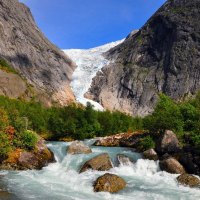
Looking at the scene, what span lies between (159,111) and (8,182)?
27.9 m

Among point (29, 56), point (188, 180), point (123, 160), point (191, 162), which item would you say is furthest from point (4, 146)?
point (29, 56)

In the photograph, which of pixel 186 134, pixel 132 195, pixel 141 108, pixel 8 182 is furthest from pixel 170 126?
pixel 141 108

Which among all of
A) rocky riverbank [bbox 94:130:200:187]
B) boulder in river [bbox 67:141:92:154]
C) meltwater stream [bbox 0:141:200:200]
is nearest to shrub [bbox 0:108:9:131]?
meltwater stream [bbox 0:141:200:200]

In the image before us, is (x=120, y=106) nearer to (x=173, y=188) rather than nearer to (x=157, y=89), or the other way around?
(x=157, y=89)

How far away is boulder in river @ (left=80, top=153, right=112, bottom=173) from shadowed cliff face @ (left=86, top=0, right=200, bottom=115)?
133396mm

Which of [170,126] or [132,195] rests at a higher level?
[170,126]

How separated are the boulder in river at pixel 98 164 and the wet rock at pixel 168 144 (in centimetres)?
787

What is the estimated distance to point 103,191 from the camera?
31.7 meters

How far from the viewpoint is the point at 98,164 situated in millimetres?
40125

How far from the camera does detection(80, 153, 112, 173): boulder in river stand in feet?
130

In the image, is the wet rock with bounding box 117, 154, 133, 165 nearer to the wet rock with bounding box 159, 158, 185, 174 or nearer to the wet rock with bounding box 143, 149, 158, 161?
the wet rock with bounding box 143, 149, 158, 161

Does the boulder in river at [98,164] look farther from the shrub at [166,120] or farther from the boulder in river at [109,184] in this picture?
the shrub at [166,120]

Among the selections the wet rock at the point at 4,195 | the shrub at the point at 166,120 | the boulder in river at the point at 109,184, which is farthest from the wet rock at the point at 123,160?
the wet rock at the point at 4,195

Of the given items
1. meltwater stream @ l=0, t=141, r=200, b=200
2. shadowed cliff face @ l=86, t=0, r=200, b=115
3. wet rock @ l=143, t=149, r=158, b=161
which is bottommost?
meltwater stream @ l=0, t=141, r=200, b=200
